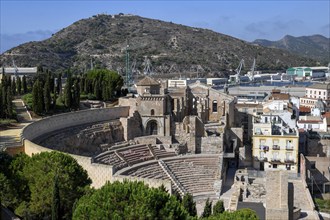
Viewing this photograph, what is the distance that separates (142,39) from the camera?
580ft

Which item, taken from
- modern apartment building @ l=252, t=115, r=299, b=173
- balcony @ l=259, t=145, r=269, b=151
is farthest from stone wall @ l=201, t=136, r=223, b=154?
balcony @ l=259, t=145, r=269, b=151

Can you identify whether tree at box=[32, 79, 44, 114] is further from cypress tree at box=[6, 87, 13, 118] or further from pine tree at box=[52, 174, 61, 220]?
pine tree at box=[52, 174, 61, 220]

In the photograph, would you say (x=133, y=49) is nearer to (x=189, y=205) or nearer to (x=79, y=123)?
(x=79, y=123)

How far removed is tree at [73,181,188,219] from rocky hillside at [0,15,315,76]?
112 m

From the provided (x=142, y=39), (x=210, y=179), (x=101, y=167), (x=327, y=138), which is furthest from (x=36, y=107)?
(x=142, y=39)

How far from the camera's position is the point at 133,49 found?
16638 centimetres

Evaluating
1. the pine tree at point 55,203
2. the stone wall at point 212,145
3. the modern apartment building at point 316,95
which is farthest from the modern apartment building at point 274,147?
the modern apartment building at point 316,95

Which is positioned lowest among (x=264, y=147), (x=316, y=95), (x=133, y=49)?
(x=264, y=147)

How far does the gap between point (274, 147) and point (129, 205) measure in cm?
2700

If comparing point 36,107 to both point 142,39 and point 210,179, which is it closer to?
point 210,179

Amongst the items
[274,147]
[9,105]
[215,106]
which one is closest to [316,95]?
[215,106]

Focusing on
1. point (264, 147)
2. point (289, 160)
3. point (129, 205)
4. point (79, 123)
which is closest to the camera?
point (129, 205)

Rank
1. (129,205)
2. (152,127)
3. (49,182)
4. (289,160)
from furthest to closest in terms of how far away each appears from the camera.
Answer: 1. (152,127)
2. (289,160)
3. (49,182)
4. (129,205)

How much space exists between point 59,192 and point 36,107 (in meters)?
22.4
